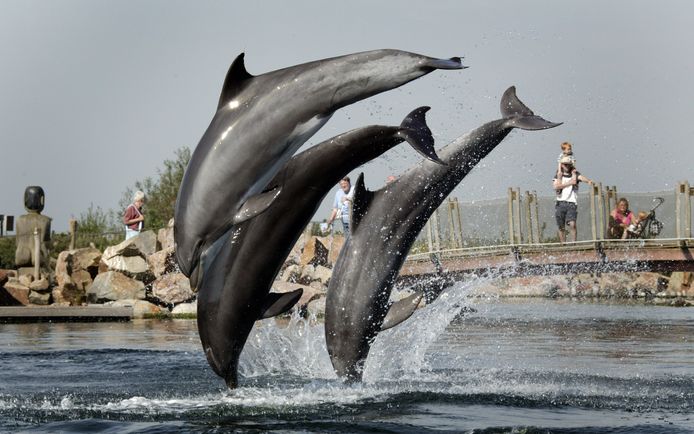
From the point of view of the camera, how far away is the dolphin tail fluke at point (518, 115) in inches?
373

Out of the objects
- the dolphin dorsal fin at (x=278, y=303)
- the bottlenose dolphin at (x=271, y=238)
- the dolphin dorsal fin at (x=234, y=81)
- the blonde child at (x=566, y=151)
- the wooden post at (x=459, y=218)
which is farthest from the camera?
the wooden post at (x=459, y=218)

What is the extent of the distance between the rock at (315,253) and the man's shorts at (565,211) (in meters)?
6.69

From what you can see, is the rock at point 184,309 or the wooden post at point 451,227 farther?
the wooden post at point 451,227

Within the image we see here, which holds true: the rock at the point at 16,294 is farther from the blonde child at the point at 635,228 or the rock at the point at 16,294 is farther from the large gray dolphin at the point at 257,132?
the large gray dolphin at the point at 257,132

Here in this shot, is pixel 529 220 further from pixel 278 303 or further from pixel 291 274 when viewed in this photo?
pixel 278 303

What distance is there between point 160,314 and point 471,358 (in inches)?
419

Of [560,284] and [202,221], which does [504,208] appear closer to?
[560,284]

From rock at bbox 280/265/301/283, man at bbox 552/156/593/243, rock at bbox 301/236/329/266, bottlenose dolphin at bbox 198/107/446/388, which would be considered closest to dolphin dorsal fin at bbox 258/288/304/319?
bottlenose dolphin at bbox 198/107/446/388

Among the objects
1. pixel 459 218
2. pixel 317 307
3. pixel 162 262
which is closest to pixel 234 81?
pixel 317 307

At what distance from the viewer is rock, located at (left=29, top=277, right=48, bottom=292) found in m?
24.2

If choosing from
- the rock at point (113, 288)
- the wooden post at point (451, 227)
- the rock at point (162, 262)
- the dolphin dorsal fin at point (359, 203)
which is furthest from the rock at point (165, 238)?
the dolphin dorsal fin at point (359, 203)

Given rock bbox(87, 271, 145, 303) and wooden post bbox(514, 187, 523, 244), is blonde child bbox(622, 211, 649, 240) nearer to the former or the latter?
wooden post bbox(514, 187, 523, 244)

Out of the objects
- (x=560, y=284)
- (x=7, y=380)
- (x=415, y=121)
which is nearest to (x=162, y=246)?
(x=560, y=284)

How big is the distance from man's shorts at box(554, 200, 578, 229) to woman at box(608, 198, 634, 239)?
5.63 m
